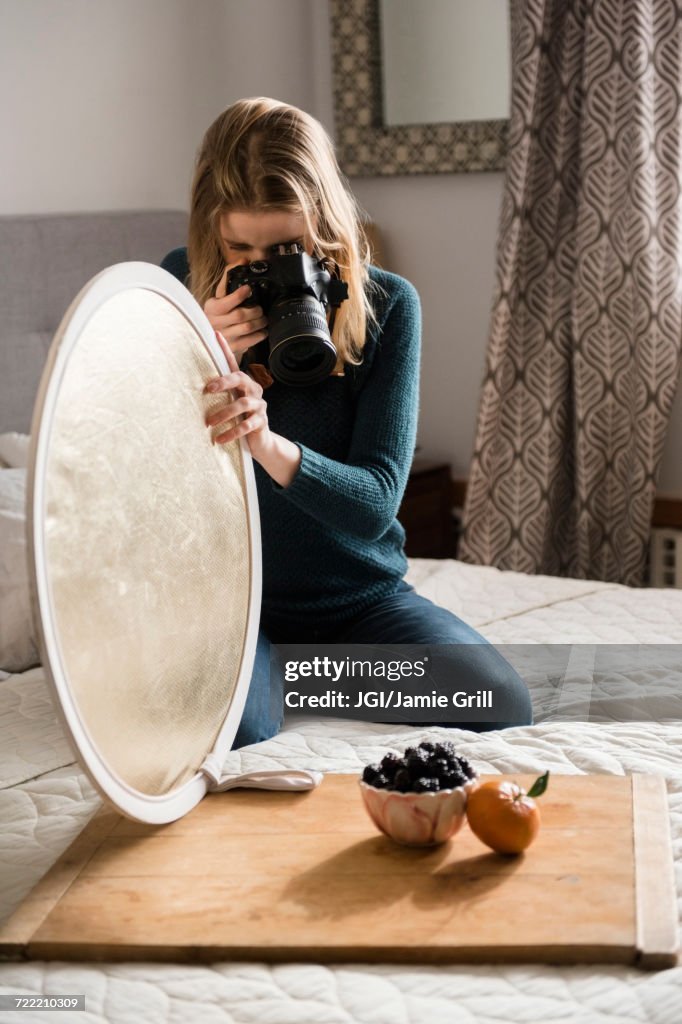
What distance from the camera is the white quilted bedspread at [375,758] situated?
0.81m

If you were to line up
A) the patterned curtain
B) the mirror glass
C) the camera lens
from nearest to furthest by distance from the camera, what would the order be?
the camera lens → the patterned curtain → the mirror glass

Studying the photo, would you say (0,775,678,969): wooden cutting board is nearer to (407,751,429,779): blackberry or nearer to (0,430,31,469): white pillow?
(407,751,429,779): blackberry

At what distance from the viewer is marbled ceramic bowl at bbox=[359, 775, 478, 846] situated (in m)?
0.97

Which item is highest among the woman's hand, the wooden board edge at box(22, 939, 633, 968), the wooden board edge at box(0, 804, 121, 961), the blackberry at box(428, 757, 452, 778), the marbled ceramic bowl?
the woman's hand

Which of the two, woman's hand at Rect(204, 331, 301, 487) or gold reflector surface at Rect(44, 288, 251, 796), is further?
woman's hand at Rect(204, 331, 301, 487)

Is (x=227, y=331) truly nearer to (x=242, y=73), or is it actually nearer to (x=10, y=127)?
(x=10, y=127)

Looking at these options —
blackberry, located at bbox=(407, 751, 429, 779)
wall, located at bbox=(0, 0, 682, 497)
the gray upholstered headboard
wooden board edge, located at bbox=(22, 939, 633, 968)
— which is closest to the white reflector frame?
wooden board edge, located at bbox=(22, 939, 633, 968)

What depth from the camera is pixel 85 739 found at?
87 cm

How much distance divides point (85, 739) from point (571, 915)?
1.26ft

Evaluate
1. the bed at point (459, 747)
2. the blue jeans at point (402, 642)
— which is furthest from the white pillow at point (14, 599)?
the blue jeans at point (402, 642)

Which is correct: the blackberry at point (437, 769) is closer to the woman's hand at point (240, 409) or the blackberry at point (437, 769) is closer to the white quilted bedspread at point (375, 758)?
the white quilted bedspread at point (375, 758)

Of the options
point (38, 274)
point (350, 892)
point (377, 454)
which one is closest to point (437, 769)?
point (350, 892)

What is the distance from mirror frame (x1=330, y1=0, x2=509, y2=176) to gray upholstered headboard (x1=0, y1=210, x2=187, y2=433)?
33.3 inches

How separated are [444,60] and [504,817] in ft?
7.68
